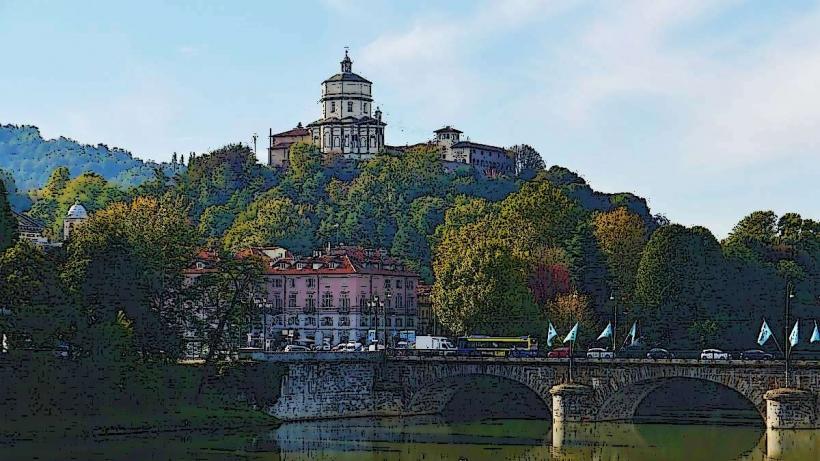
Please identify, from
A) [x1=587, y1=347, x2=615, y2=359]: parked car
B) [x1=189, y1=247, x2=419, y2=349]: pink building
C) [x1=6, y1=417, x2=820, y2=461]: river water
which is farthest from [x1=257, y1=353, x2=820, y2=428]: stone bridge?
[x1=189, y1=247, x2=419, y2=349]: pink building

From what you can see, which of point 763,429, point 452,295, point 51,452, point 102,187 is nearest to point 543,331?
point 452,295

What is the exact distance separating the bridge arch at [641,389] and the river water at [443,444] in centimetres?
132

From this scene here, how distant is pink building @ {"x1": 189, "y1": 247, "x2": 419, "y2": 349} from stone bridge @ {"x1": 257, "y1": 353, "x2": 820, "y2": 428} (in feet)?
102

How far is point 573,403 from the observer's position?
77812mm

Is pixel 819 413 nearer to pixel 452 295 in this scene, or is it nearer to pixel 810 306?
pixel 452 295

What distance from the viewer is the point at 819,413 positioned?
7369cm

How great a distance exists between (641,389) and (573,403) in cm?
475

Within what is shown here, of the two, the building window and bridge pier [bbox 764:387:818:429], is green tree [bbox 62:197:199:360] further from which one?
the building window

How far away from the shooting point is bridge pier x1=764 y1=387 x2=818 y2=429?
7306 centimetres

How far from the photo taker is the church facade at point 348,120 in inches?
7092

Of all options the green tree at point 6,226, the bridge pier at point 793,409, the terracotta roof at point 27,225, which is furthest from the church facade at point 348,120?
the bridge pier at point 793,409

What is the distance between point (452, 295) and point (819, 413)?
31700 mm

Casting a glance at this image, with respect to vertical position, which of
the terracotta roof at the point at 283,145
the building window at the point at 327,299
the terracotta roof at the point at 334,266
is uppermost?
the terracotta roof at the point at 283,145

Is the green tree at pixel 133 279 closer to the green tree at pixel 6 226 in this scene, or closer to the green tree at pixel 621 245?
the green tree at pixel 6 226
